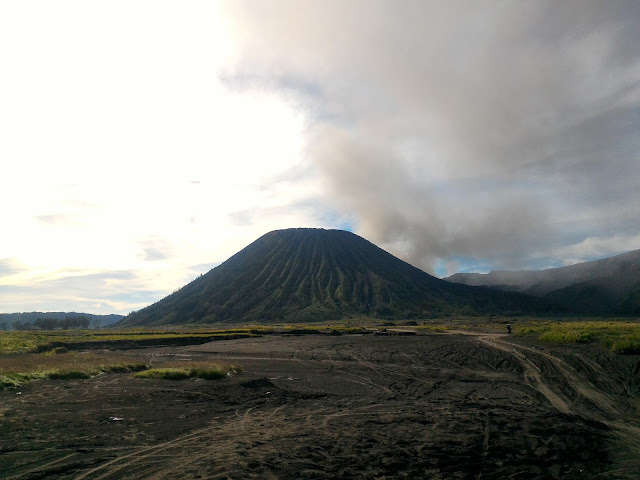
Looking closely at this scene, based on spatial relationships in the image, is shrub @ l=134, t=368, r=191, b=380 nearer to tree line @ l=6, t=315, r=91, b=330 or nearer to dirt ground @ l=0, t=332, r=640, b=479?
dirt ground @ l=0, t=332, r=640, b=479

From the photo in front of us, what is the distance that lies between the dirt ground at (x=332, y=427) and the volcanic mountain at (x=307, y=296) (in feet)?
383

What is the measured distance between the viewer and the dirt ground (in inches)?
345

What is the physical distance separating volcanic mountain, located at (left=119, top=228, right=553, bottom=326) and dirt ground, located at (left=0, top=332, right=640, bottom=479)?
4598 inches

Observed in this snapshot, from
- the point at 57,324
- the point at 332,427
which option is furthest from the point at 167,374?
the point at 57,324

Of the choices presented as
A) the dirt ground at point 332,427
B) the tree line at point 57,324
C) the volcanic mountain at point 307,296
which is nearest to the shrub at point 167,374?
the dirt ground at point 332,427

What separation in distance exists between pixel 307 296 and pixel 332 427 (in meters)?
151

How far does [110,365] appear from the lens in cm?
2320

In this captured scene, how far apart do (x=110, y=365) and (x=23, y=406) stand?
33.8 ft

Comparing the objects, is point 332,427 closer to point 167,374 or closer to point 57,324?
point 167,374

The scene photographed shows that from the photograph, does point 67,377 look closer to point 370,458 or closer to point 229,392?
point 229,392

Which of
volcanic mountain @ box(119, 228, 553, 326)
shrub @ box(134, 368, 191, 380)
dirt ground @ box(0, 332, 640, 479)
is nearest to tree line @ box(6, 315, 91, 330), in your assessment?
volcanic mountain @ box(119, 228, 553, 326)

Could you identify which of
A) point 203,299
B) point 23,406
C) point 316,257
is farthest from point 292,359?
point 316,257

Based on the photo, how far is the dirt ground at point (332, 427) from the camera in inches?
345

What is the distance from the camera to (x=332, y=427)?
12.0 metres
